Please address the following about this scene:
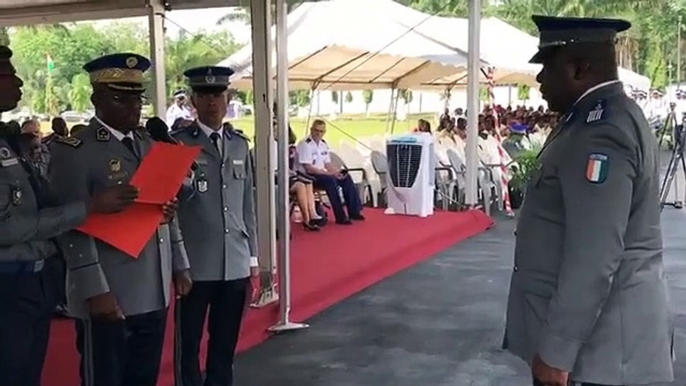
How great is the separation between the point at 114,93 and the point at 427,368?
257cm

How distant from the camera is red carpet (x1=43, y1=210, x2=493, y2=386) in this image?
4.35m

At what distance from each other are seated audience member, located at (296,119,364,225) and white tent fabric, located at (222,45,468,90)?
130 cm

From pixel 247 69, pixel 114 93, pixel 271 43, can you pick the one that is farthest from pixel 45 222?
pixel 247 69

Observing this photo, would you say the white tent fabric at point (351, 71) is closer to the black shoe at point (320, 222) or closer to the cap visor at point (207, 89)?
the black shoe at point (320, 222)

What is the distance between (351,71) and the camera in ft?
47.8

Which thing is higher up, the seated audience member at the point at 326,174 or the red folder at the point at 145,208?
the red folder at the point at 145,208

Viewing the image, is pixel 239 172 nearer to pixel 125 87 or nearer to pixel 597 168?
pixel 125 87

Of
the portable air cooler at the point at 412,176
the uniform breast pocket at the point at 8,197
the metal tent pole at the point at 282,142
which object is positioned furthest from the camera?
the portable air cooler at the point at 412,176

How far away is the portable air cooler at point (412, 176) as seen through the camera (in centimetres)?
989

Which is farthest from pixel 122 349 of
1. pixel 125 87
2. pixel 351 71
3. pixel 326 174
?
pixel 351 71

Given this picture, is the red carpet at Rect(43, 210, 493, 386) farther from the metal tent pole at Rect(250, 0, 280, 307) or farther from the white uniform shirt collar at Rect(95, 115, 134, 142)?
the white uniform shirt collar at Rect(95, 115, 134, 142)

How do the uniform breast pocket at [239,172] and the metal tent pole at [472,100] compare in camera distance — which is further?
the metal tent pole at [472,100]

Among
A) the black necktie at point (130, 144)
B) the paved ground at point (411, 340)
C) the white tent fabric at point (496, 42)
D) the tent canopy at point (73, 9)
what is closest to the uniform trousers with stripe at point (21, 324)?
the black necktie at point (130, 144)

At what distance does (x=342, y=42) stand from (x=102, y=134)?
8.89 metres
